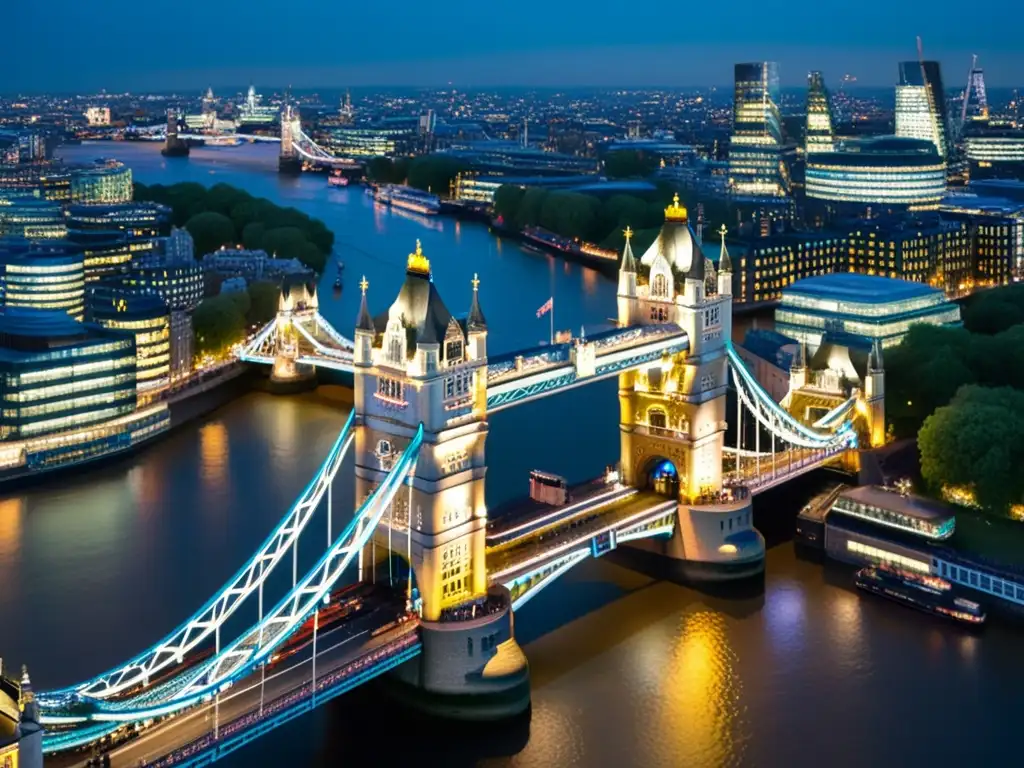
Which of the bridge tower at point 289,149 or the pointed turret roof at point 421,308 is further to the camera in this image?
the bridge tower at point 289,149

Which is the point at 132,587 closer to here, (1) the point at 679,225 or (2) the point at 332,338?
(1) the point at 679,225

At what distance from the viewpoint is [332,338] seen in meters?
35.0

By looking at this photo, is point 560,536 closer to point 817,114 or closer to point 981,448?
point 981,448

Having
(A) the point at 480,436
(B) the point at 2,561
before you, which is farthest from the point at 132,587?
(A) the point at 480,436

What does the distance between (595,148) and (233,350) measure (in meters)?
72.4

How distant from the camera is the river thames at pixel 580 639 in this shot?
16.2m

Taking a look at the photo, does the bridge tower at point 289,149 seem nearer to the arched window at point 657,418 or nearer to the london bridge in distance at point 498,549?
the london bridge in distance at point 498,549

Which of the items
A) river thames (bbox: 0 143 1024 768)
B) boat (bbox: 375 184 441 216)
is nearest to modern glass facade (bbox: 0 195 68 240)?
boat (bbox: 375 184 441 216)

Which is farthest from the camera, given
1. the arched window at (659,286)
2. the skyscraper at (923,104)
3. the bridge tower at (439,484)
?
the skyscraper at (923,104)

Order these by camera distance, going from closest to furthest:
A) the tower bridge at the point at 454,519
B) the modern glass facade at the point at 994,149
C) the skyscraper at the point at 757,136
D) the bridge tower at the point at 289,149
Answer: the tower bridge at the point at 454,519, the skyscraper at the point at 757,136, the modern glass facade at the point at 994,149, the bridge tower at the point at 289,149

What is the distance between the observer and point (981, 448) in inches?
920

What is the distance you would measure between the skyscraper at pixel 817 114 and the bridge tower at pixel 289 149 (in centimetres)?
3494

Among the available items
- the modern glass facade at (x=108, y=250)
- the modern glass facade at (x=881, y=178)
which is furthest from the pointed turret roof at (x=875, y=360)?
the modern glass facade at (x=881, y=178)

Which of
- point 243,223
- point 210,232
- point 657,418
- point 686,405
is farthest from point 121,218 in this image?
point 686,405
